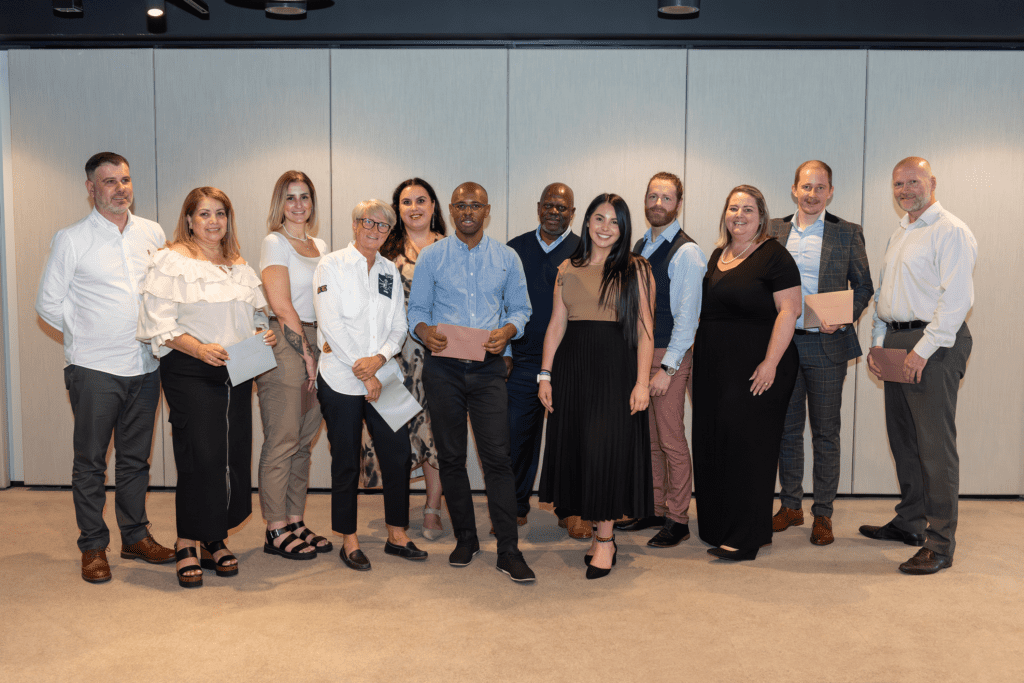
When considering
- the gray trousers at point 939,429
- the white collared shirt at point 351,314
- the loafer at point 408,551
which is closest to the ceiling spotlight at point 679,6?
the gray trousers at point 939,429

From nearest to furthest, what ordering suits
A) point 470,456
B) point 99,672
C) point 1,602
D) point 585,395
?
point 99,672, point 1,602, point 585,395, point 470,456

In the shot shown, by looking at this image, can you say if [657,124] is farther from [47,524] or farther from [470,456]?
[47,524]

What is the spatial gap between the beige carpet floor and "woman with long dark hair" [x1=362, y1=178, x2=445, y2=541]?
334mm

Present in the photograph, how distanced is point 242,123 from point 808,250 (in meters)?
3.65

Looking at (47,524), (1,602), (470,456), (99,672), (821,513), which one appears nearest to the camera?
(99,672)

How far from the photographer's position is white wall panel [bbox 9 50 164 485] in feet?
15.6

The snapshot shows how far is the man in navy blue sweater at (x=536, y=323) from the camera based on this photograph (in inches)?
154

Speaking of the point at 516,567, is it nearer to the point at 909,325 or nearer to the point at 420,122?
the point at 909,325

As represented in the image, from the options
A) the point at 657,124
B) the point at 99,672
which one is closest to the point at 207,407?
the point at 99,672

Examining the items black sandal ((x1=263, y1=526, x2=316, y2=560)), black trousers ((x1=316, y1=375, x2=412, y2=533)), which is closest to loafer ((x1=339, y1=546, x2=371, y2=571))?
black trousers ((x1=316, y1=375, x2=412, y2=533))

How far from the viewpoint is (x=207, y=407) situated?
3.19 metres

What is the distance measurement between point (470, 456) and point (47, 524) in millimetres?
2550

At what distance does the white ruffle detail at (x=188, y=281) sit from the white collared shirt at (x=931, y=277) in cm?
315

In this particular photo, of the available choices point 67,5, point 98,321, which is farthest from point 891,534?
point 67,5
